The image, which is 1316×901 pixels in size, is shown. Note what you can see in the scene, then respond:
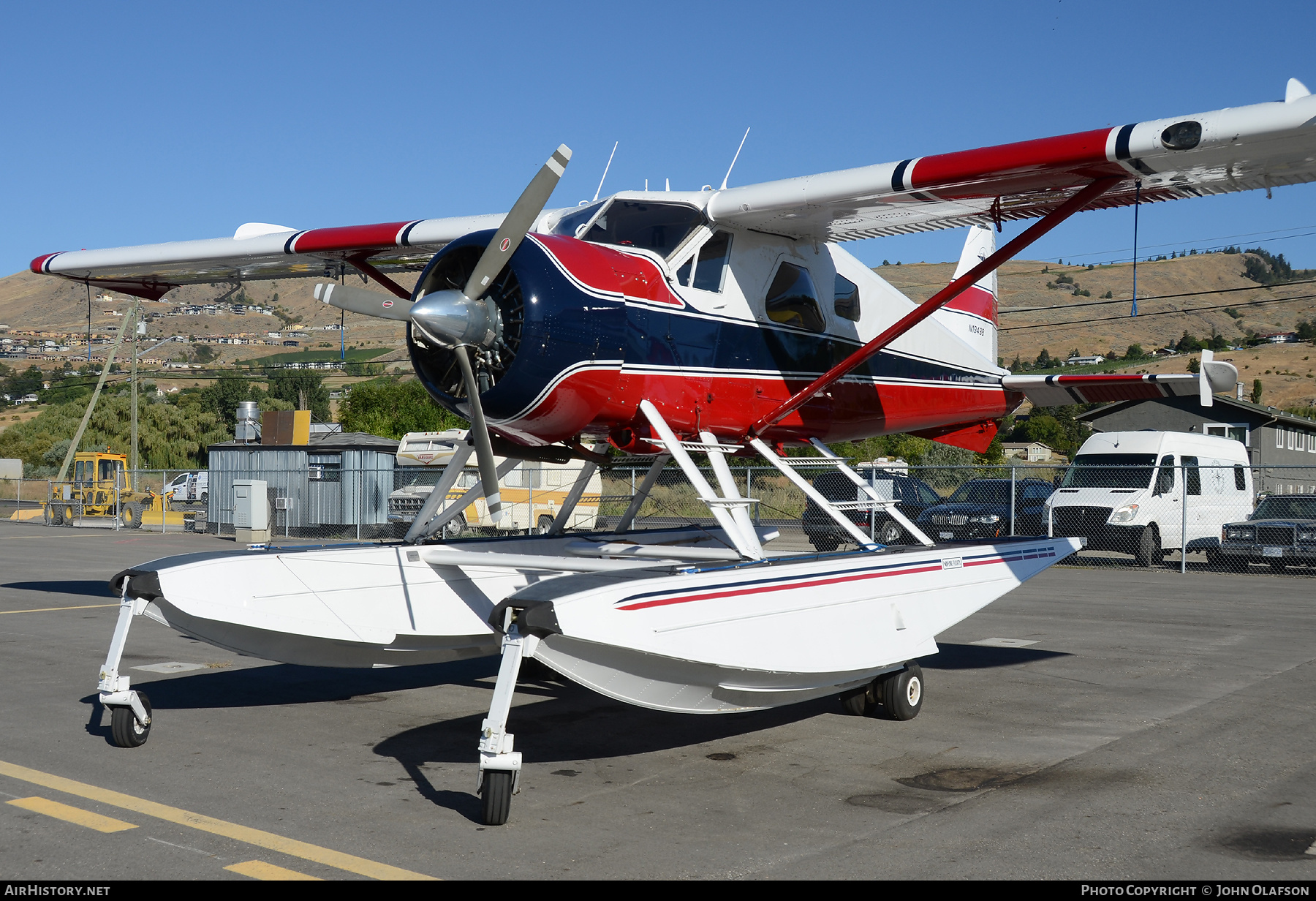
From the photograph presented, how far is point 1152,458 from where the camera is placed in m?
21.0

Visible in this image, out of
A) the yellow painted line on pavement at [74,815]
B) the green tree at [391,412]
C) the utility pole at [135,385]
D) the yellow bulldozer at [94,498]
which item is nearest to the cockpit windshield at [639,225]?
the yellow painted line on pavement at [74,815]

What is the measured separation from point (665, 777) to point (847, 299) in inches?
189

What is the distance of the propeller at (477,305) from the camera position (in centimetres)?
609

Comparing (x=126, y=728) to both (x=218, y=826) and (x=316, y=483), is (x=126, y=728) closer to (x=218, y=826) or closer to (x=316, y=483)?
(x=218, y=826)

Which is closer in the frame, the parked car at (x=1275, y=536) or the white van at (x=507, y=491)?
the parked car at (x=1275, y=536)

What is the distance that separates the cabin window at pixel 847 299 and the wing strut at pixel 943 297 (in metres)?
0.74

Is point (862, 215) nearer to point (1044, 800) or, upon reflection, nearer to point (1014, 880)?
point (1044, 800)

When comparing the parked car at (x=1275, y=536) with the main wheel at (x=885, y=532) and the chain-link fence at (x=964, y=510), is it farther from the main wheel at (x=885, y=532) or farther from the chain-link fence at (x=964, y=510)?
the main wheel at (x=885, y=532)

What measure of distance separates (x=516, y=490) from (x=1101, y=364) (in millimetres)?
72272

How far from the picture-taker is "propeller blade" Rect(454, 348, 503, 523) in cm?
630

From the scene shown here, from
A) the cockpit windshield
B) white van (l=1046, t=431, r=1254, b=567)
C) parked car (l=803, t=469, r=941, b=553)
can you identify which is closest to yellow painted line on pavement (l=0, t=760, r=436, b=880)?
the cockpit windshield

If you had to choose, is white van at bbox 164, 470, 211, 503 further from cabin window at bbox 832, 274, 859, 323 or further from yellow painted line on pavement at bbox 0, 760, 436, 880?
yellow painted line on pavement at bbox 0, 760, 436, 880

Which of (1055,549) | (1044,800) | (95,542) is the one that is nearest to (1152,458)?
(1055,549)

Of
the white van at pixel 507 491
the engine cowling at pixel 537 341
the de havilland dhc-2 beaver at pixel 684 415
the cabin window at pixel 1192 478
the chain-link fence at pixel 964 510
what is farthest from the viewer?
the white van at pixel 507 491
